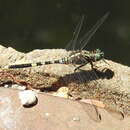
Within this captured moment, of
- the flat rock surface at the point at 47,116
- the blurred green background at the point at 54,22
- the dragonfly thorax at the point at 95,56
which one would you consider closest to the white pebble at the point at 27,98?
the flat rock surface at the point at 47,116

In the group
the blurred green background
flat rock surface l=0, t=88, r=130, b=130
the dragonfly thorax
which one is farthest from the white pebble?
the blurred green background

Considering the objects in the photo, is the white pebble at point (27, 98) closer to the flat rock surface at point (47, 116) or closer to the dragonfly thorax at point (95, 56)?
the flat rock surface at point (47, 116)

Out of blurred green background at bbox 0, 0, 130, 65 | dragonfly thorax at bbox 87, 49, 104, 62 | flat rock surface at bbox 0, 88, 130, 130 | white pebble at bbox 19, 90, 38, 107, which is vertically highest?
blurred green background at bbox 0, 0, 130, 65

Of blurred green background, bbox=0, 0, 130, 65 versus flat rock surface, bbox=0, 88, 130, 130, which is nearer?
flat rock surface, bbox=0, 88, 130, 130

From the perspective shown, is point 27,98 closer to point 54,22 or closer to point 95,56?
point 95,56

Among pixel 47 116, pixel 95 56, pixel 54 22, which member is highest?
pixel 54 22

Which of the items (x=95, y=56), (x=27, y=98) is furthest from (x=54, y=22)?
(x=27, y=98)

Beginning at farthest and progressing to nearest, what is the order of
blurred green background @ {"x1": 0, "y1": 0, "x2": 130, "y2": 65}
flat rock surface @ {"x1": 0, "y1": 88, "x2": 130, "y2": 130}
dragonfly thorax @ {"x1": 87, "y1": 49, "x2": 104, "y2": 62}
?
blurred green background @ {"x1": 0, "y1": 0, "x2": 130, "y2": 65} < dragonfly thorax @ {"x1": 87, "y1": 49, "x2": 104, "y2": 62} < flat rock surface @ {"x1": 0, "y1": 88, "x2": 130, "y2": 130}

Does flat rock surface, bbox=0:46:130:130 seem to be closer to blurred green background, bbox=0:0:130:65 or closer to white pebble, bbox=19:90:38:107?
white pebble, bbox=19:90:38:107
